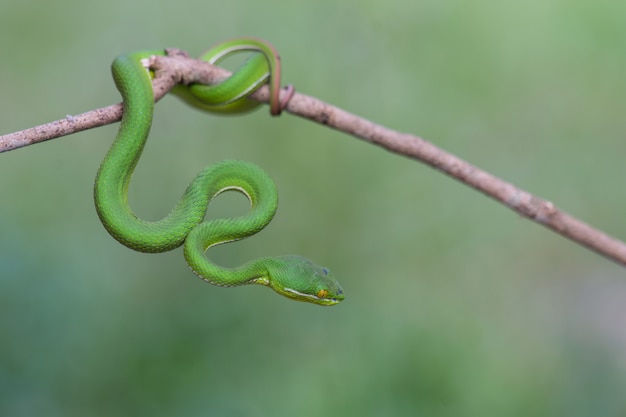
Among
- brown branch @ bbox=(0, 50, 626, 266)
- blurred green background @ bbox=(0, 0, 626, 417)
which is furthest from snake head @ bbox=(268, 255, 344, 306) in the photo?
blurred green background @ bbox=(0, 0, 626, 417)

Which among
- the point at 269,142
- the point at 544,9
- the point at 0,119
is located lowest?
the point at 0,119

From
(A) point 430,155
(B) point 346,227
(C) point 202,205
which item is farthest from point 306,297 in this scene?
(B) point 346,227

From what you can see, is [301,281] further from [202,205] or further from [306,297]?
[202,205]

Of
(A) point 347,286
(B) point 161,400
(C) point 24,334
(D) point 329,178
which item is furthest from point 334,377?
(C) point 24,334

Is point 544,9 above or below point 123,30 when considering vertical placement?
above

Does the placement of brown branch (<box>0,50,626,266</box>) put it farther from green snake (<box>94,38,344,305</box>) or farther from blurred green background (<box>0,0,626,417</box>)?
blurred green background (<box>0,0,626,417</box>)

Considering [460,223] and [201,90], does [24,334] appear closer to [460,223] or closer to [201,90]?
[201,90]
